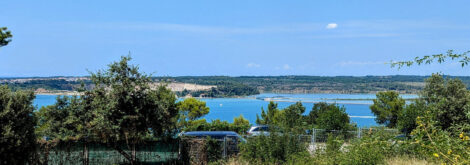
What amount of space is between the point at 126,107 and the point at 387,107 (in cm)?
2681

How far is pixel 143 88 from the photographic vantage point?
14008 mm

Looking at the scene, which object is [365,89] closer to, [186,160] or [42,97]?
[42,97]

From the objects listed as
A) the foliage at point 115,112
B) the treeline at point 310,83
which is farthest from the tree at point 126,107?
the treeline at point 310,83

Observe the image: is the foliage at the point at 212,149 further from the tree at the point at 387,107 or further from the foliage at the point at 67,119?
the tree at the point at 387,107

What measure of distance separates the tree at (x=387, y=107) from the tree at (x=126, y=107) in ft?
81.7

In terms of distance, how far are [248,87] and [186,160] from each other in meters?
A: 136

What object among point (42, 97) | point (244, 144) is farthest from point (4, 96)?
point (42, 97)

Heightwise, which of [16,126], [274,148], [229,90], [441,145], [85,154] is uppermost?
[441,145]

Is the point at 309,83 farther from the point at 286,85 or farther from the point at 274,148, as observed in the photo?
the point at 274,148

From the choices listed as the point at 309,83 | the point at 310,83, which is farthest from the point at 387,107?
the point at 309,83

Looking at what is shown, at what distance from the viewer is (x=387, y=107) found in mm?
36000

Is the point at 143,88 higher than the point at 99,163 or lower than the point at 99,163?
higher

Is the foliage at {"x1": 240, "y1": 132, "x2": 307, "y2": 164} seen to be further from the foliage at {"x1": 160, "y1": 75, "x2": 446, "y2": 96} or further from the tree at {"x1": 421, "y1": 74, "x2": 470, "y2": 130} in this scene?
the foliage at {"x1": 160, "y1": 75, "x2": 446, "y2": 96}

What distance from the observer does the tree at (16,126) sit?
9773mm
